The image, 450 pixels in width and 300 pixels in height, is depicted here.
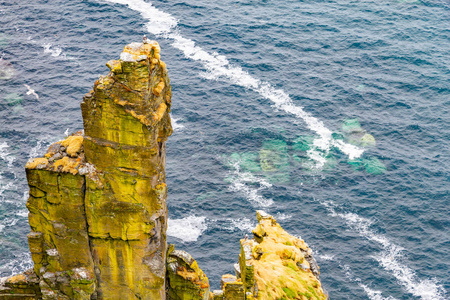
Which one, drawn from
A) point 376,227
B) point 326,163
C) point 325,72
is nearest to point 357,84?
point 325,72

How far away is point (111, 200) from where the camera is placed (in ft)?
185

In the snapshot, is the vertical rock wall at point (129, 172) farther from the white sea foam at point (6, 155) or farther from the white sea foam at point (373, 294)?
the white sea foam at point (6, 155)

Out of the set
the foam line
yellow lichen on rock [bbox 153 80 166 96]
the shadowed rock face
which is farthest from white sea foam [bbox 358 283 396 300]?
yellow lichen on rock [bbox 153 80 166 96]

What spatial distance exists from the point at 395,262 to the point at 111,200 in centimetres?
9578

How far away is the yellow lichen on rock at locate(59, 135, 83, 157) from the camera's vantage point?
5600 cm

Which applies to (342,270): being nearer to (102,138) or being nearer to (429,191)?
(429,191)

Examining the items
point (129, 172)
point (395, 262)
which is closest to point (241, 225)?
point (395, 262)

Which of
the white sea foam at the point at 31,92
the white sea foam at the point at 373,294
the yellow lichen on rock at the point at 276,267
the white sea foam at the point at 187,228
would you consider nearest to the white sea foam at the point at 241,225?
the white sea foam at the point at 187,228

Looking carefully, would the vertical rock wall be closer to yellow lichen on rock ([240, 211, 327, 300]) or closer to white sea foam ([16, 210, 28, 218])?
yellow lichen on rock ([240, 211, 327, 300])

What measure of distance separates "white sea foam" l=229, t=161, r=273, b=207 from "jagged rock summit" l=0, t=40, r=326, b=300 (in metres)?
85.1

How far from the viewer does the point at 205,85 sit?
18650cm

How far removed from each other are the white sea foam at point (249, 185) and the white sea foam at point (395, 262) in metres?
14.8

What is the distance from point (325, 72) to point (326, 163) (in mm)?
42842

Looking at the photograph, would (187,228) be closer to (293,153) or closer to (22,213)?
(22,213)
